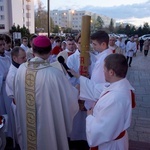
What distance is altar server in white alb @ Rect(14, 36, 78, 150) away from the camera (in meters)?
2.62

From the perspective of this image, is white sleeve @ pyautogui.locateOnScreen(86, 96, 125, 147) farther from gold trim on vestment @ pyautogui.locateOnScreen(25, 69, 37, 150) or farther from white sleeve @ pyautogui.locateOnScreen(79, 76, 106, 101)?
gold trim on vestment @ pyautogui.locateOnScreen(25, 69, 37, 150)

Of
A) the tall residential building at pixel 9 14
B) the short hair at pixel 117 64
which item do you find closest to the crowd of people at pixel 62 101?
the short hair at pixel 117 64

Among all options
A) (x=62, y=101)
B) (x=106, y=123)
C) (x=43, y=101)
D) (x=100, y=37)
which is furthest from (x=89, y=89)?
(x=106, y=123)

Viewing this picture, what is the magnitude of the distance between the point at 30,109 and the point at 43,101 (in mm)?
229

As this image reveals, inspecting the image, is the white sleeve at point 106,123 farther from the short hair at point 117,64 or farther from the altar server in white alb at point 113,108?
the short hair at point 117,64

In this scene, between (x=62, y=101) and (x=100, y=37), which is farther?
(x=100, y=37)

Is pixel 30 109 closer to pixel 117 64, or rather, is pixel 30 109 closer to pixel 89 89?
pixel 89 89

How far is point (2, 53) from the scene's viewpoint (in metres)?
4.27

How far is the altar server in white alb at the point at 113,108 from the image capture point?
202 centimetres

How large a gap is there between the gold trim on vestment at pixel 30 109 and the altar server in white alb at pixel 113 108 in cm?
90

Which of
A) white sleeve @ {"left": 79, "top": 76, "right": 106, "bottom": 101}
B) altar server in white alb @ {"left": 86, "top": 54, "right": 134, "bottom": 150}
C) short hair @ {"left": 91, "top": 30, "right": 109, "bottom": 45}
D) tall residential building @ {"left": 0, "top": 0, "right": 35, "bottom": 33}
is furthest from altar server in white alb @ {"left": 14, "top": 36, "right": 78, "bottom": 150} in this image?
tall residential building @ {"left": 0, "top": 0, "right": 35, "bottom": 33}

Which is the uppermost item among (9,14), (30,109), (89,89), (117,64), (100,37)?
(9,14)

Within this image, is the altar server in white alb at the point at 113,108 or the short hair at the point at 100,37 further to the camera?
the short hair at the point at 100,37

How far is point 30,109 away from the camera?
2.79 metres
